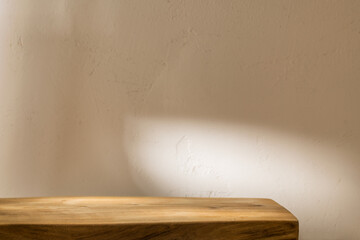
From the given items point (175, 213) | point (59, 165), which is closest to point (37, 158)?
point (59, 165)

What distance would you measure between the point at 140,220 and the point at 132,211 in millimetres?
74

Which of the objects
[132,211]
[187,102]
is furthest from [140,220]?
[187,102]

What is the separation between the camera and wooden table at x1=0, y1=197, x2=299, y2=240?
2.62ft

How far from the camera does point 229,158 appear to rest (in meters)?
1.22

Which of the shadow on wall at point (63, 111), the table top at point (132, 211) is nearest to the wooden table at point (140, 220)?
the table top at point (132, 211)

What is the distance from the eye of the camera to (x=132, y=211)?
35.7 inches

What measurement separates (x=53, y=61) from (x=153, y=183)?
1.65 feet

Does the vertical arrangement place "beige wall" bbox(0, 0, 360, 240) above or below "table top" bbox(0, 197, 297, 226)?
above

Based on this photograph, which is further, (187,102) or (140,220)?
(187,102)

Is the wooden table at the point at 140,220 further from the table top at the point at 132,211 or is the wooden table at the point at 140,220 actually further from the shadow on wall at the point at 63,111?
the shadow on wall at the point at 63,111

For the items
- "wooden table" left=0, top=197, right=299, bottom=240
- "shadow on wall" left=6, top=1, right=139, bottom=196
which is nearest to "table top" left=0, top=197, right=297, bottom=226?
"wooden table" left=0, top=197, right=299, bottom=240

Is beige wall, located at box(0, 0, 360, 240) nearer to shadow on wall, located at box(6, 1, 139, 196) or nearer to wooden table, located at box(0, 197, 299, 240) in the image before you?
shadow on wall, located at box(6, 1, 139, 196)

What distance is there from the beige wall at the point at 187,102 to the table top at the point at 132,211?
0.18 meters

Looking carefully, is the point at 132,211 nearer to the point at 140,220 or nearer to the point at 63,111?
the point at 140,220
